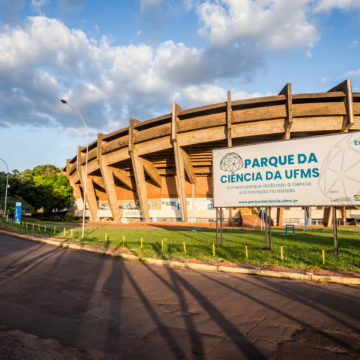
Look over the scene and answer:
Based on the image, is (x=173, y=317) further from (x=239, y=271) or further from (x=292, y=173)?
(x=292, y=173)

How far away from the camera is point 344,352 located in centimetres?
378

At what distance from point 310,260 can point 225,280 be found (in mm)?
4495

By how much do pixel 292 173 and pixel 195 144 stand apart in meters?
19.4

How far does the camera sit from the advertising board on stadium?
11.8m

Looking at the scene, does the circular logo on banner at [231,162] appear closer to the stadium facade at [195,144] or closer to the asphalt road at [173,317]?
the asphalt road at [173,317]

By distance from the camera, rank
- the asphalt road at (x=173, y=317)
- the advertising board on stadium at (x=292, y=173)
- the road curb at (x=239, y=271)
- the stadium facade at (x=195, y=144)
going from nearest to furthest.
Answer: the asphalt road at (x=173, y=317), the road curb at (x=239, y=271), the advertising board on stadium at (x=292, y=173), the stadium facade at (x=195, y=144)

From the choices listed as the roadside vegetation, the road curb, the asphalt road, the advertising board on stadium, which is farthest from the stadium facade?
the asphalt road

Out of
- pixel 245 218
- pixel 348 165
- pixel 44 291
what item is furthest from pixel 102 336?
pixel 245 218

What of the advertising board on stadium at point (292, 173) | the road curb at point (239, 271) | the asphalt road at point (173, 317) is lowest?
the road curb at point (239, 271)

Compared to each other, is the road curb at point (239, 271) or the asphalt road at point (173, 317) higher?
the asphalt road at point (173, 317)

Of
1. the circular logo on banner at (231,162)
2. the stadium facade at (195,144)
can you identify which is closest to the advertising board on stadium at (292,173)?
the circular logo on banner at (231,162)

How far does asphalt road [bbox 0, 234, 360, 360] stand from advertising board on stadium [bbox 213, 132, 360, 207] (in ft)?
17.9

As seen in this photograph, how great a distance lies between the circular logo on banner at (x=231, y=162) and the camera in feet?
46.5

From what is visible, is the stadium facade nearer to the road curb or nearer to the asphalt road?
the road curb
